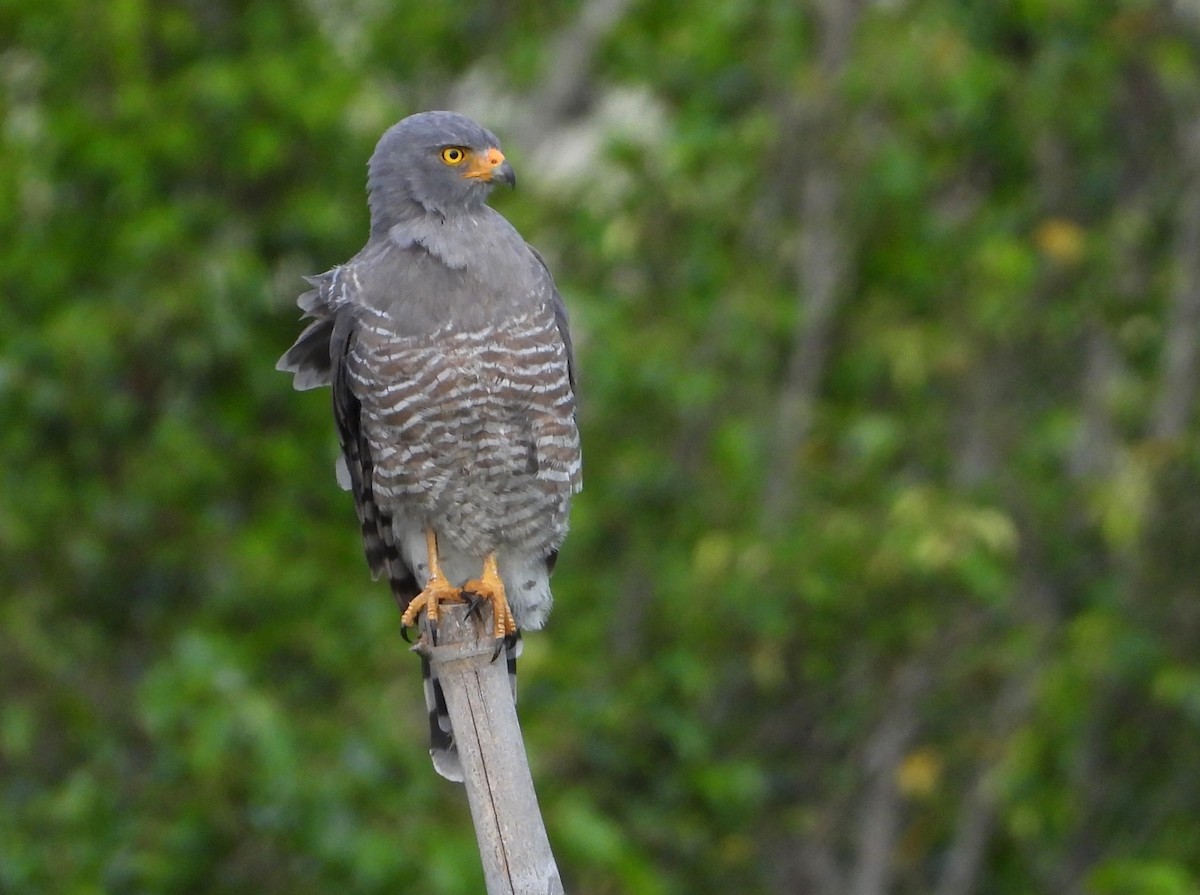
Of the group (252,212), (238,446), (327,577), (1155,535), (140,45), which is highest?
(140,45)

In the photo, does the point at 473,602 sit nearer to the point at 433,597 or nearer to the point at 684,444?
the point at 433,597

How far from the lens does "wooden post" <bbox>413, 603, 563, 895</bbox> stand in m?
2.67

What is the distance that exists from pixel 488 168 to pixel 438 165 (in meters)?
0.10

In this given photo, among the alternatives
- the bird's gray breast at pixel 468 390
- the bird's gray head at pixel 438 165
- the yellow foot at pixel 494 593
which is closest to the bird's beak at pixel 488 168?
the bird's gray head at pixel 438 165

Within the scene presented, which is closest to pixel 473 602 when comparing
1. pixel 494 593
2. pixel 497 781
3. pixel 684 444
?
pixel 494 593

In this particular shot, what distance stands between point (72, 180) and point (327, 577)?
144cm

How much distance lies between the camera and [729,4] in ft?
20.1

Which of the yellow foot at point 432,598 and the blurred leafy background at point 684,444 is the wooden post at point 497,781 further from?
the blurred leafy background at point 684,444

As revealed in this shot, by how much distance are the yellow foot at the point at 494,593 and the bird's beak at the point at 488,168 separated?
0.74 metres

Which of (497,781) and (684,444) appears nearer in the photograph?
(497,781)

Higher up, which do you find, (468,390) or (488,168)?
(488,168)

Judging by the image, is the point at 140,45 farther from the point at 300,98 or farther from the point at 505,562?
the point at 505,562

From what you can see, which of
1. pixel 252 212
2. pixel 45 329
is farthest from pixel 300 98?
pixel 45 329

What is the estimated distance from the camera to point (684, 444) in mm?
6449
